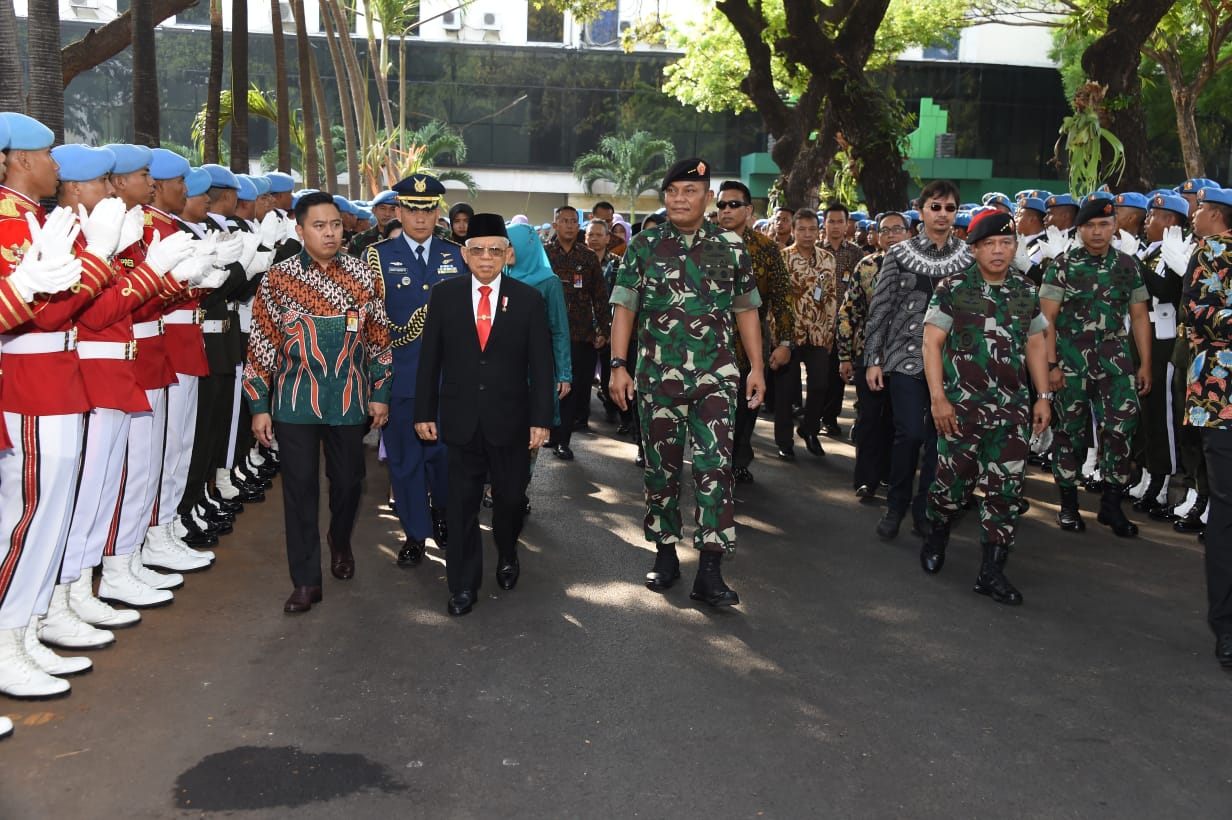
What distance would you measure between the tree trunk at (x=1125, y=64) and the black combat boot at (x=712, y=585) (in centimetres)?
1225

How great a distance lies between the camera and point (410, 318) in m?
7.68

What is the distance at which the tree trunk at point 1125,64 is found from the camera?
16.6 metres

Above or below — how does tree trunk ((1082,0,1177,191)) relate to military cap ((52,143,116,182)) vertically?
above

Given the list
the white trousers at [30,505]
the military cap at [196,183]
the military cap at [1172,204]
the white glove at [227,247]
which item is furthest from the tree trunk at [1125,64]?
the white trousers at [30,505]

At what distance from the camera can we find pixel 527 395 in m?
6.81

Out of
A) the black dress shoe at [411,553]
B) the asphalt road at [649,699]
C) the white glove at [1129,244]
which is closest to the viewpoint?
the asphalt road at [649,699]

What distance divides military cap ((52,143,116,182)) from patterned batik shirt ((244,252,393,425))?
1.06 metres

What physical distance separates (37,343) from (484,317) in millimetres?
2242

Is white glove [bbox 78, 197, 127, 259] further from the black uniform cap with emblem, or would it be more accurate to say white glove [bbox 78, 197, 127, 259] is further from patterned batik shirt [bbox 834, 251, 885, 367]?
patterned batik shirt [bbox 834, 251, 885, 367]

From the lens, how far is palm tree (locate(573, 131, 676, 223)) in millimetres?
45469

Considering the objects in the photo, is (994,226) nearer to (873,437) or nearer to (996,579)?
(996,579)

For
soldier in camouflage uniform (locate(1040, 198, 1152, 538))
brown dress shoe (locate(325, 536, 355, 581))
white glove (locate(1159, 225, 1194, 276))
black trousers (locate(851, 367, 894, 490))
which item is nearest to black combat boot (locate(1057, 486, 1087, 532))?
soldier in camouflage uniform (locate(1040, 198, 1152, 538))

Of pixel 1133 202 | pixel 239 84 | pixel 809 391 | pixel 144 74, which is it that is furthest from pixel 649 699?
pixel 239 84

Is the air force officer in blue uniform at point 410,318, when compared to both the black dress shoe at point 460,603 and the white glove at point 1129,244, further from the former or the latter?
the white glove at point 1129,244
